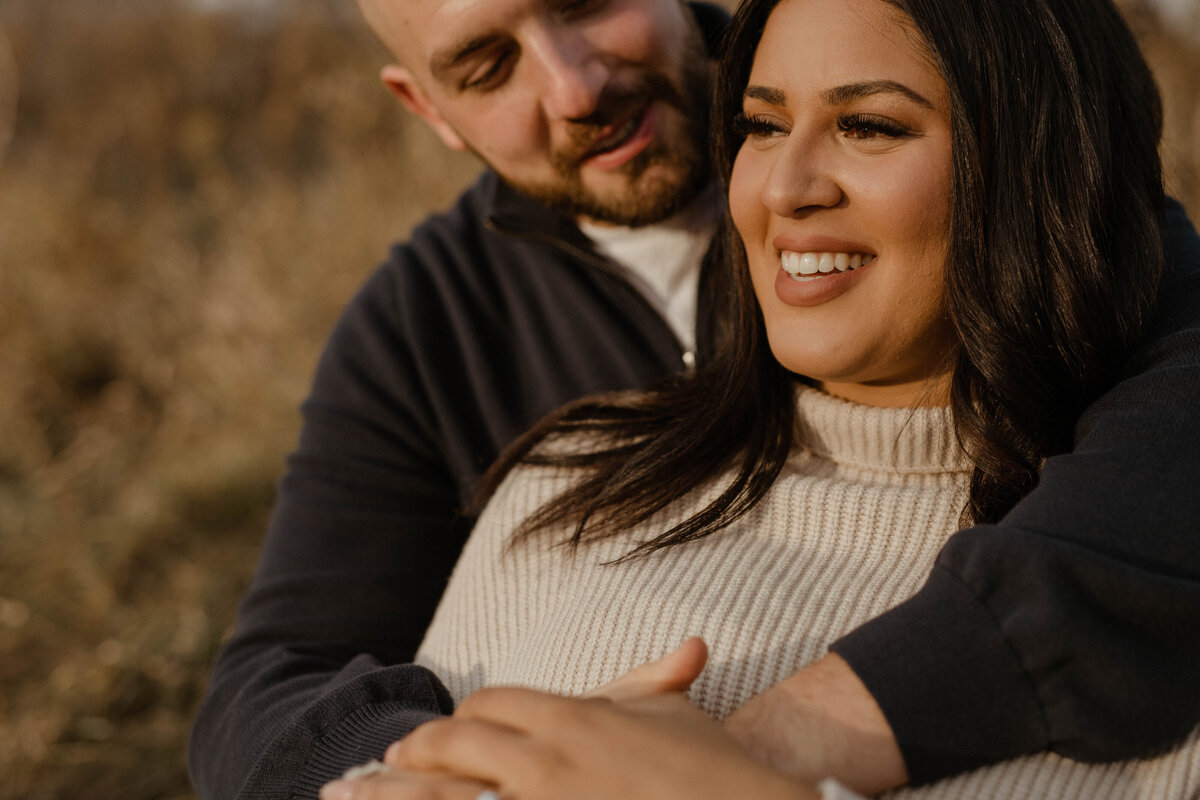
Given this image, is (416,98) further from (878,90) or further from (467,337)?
(878,90)

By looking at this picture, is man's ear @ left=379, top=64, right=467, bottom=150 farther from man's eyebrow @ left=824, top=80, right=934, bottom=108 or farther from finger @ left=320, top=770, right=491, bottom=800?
finger @ left=320, top=770, right=491, bottom=800

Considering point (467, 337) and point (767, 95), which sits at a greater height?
point (767, 95)

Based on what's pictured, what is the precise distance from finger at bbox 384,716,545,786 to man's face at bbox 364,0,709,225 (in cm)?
157

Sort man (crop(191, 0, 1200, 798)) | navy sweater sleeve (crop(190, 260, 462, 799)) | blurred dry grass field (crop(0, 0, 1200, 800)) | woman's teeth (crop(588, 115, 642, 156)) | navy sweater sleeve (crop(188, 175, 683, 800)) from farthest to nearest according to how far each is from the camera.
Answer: blurred dry grass field (crop(0, 0, 1200, 800))
woman's teeth (crop(588, 115, 642, 156))
navy sweater sleeve (crop(188, 175, 683, 800))
navy sweater sleeve (crop(190, 260, 462, 799))
man (crop(191, 0, 1200, 798))

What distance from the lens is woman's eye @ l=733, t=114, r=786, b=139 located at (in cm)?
202

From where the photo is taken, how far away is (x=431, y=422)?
2713 mm

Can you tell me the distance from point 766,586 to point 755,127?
2.92 feet

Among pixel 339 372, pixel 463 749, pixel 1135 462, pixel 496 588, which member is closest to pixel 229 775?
pixel 496 588

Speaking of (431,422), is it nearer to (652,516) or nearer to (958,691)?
(652,516)

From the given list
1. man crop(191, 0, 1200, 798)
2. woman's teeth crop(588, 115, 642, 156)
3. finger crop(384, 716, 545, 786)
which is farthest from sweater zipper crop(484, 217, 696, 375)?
finger crop(384, 716, 545, 786)

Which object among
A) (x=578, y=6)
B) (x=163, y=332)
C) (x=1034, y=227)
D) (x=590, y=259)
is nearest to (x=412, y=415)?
(x=590, y=259)

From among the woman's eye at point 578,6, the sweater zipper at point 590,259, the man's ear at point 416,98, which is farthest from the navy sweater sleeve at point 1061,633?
the man's ear at point 416,98

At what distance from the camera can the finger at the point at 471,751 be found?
55.7 inches

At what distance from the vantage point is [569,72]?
102 inches
